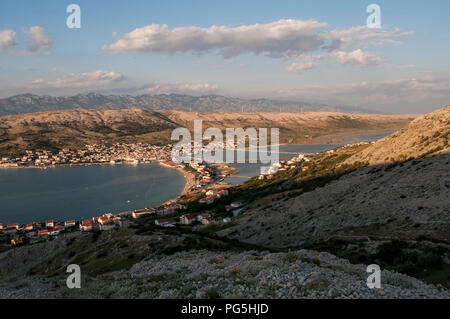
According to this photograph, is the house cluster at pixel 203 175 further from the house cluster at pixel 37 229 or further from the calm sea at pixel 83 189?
the house cluster at pixel 37 229

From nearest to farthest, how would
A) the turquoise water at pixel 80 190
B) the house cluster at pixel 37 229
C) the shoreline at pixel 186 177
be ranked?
the house cluster at pixel 37 229 < the turquoise water at pixel 80 190 < the shoreline at pixel 186 177

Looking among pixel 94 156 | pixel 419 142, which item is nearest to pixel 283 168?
pixel 419 142

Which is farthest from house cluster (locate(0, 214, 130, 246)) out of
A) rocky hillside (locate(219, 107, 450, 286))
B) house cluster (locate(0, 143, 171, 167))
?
house cluster (locate(0, 143, 171, 167))

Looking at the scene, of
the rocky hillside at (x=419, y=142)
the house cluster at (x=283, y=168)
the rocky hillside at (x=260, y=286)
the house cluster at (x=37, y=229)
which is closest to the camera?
the rocky hillside at (x=260, y=286)

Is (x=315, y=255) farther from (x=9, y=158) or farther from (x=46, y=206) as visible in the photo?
(x=9, y=158)

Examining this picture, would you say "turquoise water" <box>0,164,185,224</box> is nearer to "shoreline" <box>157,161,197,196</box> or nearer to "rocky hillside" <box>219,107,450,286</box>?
"shoreline" <box>157,161,197,196</box>

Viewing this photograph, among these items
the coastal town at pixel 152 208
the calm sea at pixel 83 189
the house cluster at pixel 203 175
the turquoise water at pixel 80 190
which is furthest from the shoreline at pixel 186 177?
the house cluster at pixel 203 175

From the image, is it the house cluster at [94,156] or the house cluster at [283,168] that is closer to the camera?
the house cluster at [283,168]
